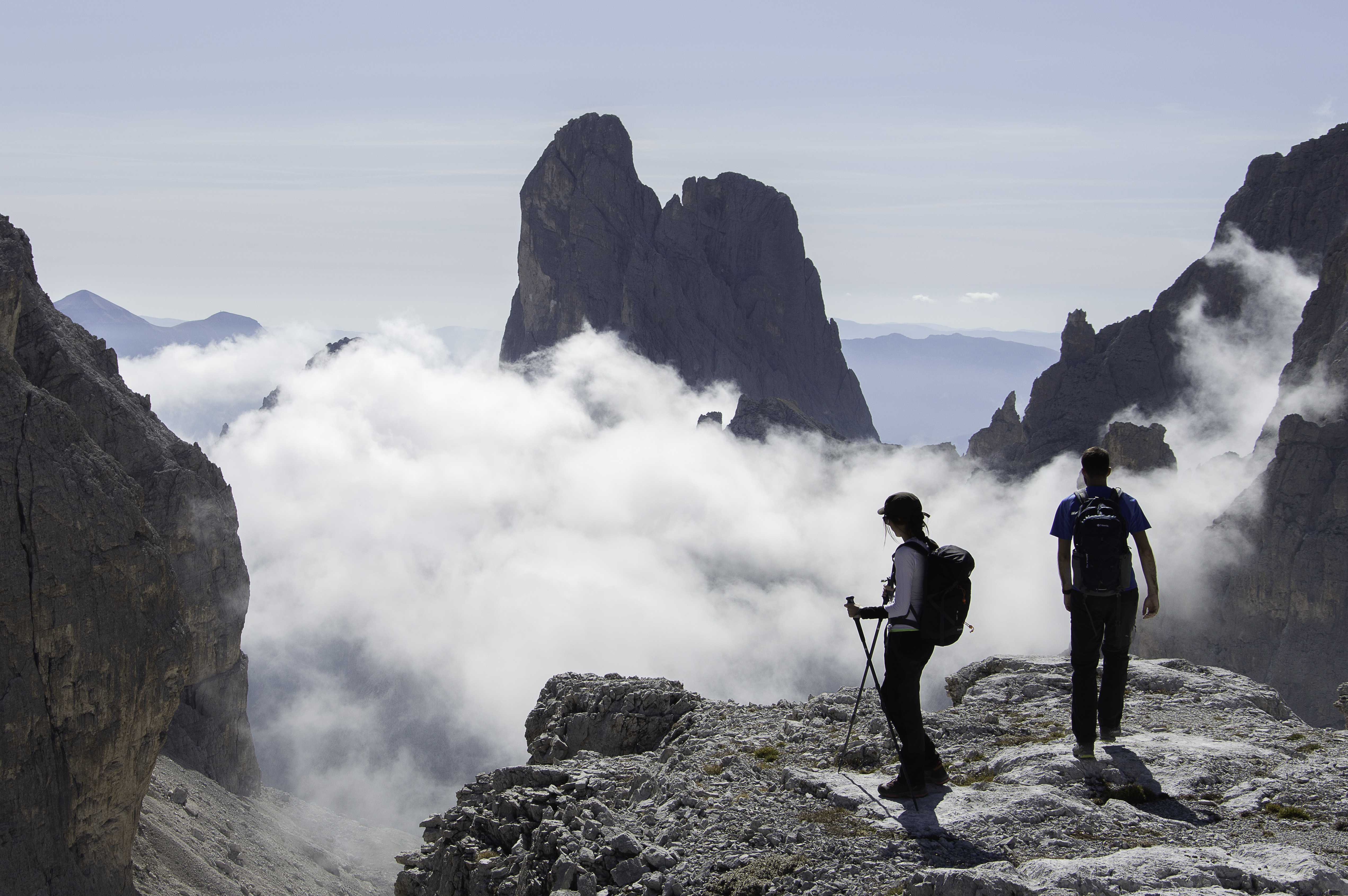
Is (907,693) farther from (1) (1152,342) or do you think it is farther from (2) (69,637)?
(1) (1152,342)

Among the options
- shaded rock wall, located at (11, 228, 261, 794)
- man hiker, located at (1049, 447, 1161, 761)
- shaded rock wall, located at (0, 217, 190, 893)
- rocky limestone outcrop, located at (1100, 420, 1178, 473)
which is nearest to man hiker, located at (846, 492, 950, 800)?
man hiker, located at (1049, 447, 1161, 761)

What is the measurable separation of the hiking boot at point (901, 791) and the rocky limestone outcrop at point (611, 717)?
770 cm

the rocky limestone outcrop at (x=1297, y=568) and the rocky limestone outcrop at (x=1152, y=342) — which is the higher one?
the rocky limestone outcrop at (x=1152, y=342)

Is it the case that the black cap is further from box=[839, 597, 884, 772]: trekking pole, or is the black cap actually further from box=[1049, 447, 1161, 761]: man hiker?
box=[1049, 447, 1161, 761]: man hiker

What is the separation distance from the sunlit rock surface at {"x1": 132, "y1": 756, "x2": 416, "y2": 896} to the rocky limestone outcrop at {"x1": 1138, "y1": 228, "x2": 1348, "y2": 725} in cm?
9315

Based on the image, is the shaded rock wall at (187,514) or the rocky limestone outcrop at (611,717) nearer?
the rocky limestone outcrop at (611,717)

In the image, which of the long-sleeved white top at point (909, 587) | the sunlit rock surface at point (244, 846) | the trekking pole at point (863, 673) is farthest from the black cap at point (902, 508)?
the sunlit rock surface at point (244, 846)

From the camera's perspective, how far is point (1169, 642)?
121438 mm

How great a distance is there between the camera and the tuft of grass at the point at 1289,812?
39.8ft

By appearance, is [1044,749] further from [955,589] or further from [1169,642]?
[1169,642]

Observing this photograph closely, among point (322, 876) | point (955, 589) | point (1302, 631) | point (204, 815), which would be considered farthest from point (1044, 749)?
point (1302, 631)

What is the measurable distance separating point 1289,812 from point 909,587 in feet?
17.5

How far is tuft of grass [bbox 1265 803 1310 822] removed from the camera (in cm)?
1214

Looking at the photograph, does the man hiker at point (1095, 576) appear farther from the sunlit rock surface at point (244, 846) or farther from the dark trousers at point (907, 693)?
the sunlit rock surface at point (244, 846)
